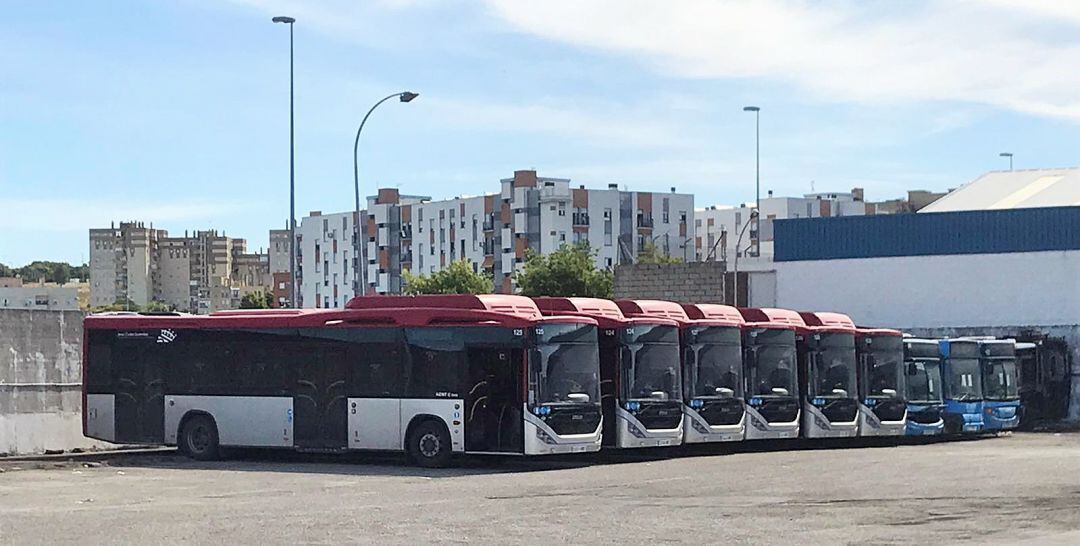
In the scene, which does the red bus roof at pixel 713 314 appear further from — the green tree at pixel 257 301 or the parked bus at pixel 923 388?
the green tree at pixel 257 301

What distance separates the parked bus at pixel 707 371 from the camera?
2992 cm

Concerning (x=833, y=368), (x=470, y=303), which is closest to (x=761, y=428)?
(x=833, y=368)

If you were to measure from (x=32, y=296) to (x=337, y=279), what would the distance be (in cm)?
3583

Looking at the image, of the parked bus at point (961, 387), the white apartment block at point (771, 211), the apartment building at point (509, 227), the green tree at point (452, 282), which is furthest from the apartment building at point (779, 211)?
the parked bus at point (961, 387)

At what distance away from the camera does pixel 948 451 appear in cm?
3216

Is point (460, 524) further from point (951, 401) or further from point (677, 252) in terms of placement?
point (677, 252)

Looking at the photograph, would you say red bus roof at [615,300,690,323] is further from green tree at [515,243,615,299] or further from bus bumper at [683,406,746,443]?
green tree at [515,243,615,299]

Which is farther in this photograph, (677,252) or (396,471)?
(677,252)

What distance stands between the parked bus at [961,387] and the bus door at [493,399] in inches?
603

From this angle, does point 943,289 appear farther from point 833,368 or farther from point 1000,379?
point 833,368

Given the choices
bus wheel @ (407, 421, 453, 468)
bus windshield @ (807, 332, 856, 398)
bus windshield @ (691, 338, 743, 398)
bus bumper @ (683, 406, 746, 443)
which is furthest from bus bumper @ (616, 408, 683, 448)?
bus windshield @ (807, 332, 856, 398)

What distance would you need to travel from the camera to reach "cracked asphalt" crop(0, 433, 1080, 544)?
16047mm

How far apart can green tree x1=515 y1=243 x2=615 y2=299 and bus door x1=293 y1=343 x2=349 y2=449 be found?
65.2m

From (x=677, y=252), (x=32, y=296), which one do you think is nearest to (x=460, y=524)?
(x=677, y=252)
